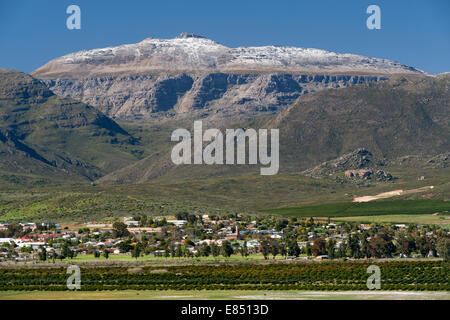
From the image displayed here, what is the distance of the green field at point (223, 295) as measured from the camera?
111 metres

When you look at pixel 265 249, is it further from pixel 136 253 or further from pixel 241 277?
pixel 241 277

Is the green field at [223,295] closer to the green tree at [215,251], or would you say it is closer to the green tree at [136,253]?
the green tree at [136,253]

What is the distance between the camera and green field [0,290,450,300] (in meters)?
111

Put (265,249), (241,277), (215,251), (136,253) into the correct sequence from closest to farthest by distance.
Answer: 1. (241,277)
2. (265,249)
3. (136,253)
4. (215,251)

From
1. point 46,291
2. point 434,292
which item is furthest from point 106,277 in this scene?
point 434,292

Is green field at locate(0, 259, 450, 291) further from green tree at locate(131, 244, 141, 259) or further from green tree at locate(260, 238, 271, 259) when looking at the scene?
green tree at locate(131, 244, 141, 259)

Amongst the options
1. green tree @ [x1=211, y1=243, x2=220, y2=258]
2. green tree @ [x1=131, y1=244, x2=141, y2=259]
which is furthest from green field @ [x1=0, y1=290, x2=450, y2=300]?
green tree @ [x1=211, y1=243, x2=220, y2=258]

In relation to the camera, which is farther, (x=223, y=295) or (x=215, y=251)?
(x=215, y=251)

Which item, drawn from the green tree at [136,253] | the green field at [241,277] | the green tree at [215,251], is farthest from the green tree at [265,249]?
the green tree at [136,253]

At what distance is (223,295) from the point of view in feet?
387

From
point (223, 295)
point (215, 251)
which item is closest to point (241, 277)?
point (223, 295)
